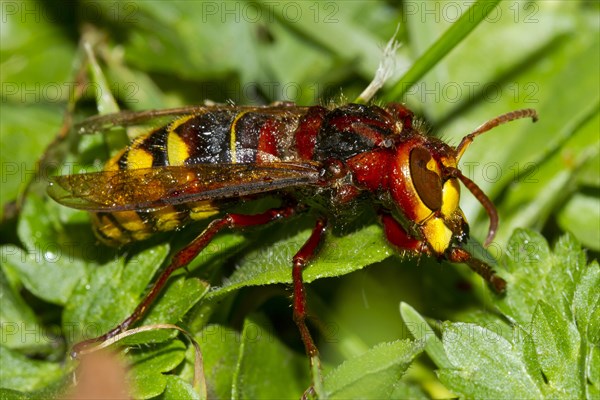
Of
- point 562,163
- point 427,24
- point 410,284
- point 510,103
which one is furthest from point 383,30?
point 410,284

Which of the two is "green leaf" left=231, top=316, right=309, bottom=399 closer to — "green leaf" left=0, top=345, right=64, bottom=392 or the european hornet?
the european hornet

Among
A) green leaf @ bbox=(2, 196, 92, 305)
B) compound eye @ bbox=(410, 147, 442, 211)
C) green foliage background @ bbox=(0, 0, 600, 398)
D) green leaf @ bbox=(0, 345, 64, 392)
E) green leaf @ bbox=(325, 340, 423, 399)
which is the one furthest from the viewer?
green leaf @ bbox=(2, 196, 92, 305)

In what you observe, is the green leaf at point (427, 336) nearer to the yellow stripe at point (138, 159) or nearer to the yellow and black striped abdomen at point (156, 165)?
the yellow and black striped abdomen at point (156, 165)

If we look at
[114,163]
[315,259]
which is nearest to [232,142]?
[114,163]

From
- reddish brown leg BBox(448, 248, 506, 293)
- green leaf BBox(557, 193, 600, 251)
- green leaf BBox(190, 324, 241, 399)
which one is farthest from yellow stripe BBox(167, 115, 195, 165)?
green leaf BBox(557, 193, 600, 251)

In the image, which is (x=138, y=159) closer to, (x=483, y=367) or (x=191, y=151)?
(x=191, y=151)

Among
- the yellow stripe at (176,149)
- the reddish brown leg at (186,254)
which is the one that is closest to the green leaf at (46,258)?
the reddish brown leg at (186,254)

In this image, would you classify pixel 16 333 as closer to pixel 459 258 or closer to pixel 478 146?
pixel 459 258
